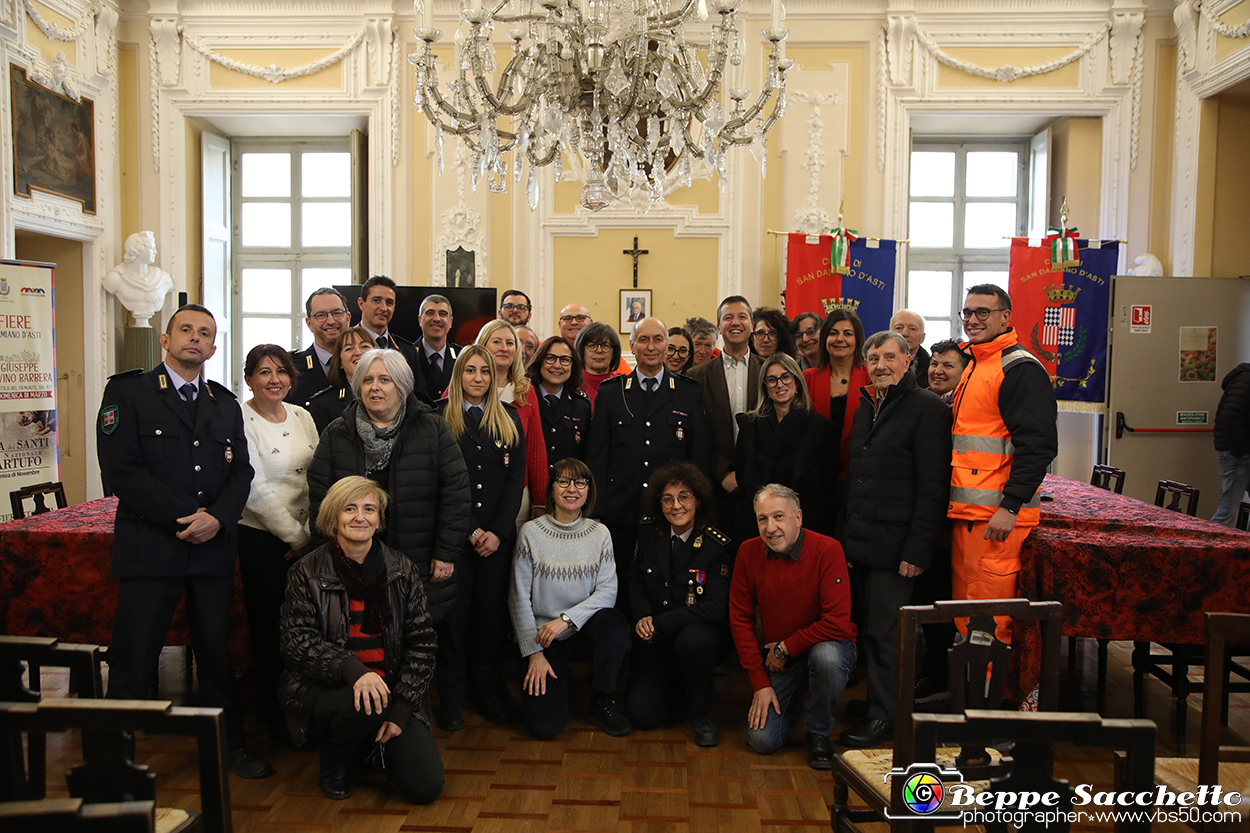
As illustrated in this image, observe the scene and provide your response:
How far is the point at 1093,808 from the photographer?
9.18 ft

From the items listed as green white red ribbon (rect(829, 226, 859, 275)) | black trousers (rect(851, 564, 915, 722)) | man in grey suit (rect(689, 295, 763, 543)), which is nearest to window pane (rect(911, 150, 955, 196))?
green white red ribbon (rect(829, 226, 859, 275))

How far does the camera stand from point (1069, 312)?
22.7 ft

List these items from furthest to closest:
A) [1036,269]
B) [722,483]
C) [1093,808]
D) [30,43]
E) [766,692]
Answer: [1036,269] < [30,43] < [722,483] < [766,692] < [1093,808]

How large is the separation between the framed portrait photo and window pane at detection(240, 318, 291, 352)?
128 inches

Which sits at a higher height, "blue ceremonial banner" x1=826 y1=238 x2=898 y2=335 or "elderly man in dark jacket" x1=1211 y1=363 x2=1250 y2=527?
"blue ceremonial banner" x1=826 y1=238 x2=898 y2=335

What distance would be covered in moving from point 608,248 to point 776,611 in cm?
473

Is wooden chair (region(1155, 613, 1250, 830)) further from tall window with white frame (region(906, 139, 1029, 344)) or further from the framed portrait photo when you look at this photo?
tall window with white frame (region(906, 139, 1029, 344))

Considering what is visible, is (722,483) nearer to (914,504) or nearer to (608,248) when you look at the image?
(914,504)

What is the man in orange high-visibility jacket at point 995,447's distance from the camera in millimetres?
3057

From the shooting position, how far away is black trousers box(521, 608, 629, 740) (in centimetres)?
328

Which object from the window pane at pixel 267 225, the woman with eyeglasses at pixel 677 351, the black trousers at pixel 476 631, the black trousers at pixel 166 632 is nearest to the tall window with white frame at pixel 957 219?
the woman with eyeglasses at pixel 677 351

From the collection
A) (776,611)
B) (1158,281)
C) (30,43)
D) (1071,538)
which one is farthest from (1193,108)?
(30,43)

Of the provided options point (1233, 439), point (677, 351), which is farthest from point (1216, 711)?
point (1233, 439)

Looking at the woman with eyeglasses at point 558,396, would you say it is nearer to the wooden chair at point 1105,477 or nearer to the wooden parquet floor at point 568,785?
the wooden parquet floor at point 568,785
